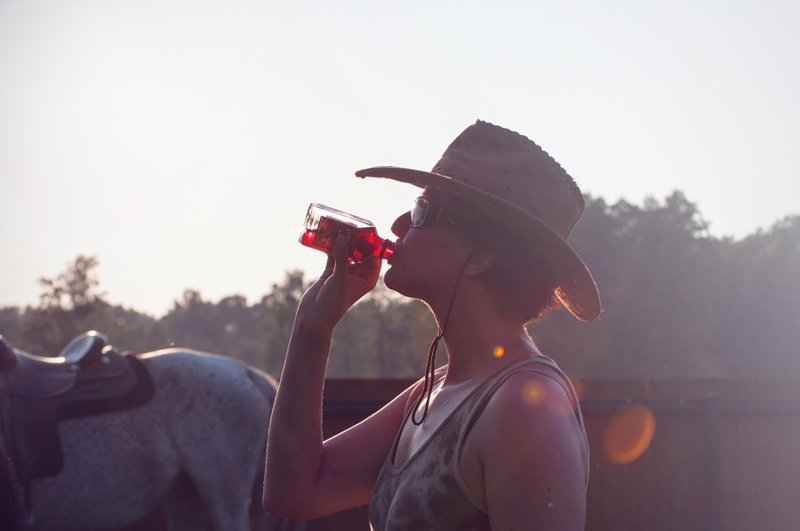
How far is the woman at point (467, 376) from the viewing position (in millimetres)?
1627

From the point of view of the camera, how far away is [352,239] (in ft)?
6.88

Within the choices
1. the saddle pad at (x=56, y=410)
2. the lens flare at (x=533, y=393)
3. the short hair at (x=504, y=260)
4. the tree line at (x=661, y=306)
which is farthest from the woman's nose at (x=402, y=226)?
the tree line at (x=661, y=306)

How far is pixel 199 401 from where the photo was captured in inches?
289

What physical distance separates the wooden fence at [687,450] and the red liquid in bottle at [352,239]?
3953 mm

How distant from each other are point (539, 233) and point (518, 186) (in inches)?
4.9

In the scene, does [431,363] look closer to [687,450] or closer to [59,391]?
[687,450]

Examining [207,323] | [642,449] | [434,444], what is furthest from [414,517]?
[207,323]

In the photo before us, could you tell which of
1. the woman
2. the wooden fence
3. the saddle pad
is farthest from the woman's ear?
the saddle pad

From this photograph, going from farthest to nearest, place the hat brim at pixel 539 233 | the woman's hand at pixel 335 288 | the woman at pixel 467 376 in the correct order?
the woman's hand at pixel 335 288 < the hat brim at pixel 539 233 < the woman at pixel 467 376

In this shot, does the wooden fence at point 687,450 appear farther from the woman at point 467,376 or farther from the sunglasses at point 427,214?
the sunglasses at point 427,214

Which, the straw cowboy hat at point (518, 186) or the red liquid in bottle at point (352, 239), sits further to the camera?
the red liquid in bottle at point (352, 239)

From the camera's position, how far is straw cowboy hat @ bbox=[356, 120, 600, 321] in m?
1.95

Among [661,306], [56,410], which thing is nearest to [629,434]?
[56,410]

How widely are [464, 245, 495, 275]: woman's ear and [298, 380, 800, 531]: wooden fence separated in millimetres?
4159
